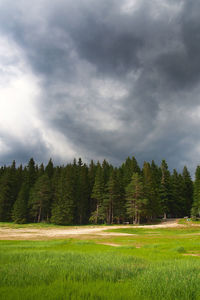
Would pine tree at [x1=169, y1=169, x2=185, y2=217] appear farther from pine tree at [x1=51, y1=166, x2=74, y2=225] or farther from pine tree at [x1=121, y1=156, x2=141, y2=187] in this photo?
pine tree at [x1=51, y1=166, x2=74, y2=225]

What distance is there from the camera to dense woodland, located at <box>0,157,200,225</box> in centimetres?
6375

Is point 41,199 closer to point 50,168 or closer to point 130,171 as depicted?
point 130,171

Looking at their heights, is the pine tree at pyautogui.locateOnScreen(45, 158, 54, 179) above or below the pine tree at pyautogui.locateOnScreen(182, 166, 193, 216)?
above


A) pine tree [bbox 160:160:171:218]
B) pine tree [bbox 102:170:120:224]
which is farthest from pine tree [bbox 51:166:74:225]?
pine tree [bbox 160:160:171:218]

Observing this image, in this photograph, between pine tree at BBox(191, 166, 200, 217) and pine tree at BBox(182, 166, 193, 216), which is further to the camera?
pine tree at BBox(182, 166, 193, 216)

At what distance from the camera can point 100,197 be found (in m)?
69.5

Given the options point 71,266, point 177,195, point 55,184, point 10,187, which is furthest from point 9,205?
point 71,266

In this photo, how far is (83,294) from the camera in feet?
12.6

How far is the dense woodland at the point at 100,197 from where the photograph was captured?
63.8 meters

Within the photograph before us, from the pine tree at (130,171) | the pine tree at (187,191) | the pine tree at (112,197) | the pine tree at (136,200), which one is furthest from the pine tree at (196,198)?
the pine tree at (112,197)

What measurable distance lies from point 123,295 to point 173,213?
93446mm

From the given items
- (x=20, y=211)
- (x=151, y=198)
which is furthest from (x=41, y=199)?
(x=151, y=198)

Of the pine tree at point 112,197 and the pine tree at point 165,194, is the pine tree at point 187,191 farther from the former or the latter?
the pine tree at point 112,197

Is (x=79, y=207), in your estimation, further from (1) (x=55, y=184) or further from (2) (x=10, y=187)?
(2) (x=10, y=187)
